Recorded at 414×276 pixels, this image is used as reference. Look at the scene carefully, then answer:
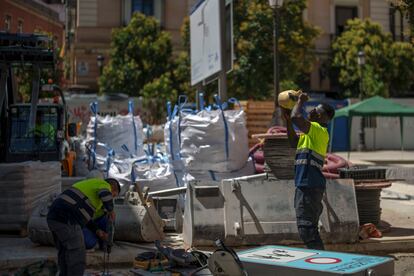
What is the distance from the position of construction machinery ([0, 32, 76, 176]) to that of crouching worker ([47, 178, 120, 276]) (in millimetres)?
5763

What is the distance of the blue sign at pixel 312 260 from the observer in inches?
160

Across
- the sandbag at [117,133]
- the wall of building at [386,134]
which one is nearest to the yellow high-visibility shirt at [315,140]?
the sandbag at [117,133]

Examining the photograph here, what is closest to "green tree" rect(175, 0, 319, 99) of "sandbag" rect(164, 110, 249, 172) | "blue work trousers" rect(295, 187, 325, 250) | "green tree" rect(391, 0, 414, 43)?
"sandbag" rect(164, 110, 249, 172)

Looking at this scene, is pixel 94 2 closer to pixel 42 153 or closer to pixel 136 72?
pixel 136 72

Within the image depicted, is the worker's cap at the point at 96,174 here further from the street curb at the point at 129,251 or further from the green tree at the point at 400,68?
the green tree at the point at 400,68

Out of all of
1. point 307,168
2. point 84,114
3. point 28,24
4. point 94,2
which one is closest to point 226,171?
point 307,168

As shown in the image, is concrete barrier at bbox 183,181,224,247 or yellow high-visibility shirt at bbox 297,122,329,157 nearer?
yellow high-visibility shirt at bbox 297,122,329,157

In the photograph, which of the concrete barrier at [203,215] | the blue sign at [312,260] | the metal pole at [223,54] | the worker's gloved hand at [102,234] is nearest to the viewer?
the blue sign at [312,260]

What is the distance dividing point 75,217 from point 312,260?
241 cm

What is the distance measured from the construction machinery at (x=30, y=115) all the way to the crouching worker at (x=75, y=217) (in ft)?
18.9

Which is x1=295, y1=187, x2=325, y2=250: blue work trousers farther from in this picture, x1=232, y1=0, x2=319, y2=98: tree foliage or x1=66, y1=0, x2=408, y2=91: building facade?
x1=66, y1=0, x2=408, y2=91: building facade

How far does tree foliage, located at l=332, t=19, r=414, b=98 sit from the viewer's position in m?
33.5

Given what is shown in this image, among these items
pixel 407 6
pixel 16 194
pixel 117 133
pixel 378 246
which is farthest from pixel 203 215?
pixel 117 133

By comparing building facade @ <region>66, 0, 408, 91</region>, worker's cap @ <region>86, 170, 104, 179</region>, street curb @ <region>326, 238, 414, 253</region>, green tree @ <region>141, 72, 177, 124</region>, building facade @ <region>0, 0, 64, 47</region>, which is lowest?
street curb @ <region>326, 238, 414, 253</region>
